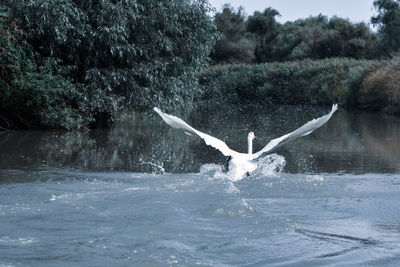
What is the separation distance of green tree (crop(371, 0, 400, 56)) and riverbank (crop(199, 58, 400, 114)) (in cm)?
471

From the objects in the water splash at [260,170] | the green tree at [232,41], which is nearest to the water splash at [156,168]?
the water splash at [260,170]

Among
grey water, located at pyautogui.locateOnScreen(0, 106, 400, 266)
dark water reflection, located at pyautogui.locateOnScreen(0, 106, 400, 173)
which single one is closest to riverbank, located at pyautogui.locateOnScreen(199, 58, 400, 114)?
dark water reflection, located at pyautogui.locateOnScreen(0, 106, 400, 173)

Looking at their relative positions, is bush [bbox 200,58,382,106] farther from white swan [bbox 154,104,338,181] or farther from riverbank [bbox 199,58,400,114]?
white swan [bbox 154,104,338,181]

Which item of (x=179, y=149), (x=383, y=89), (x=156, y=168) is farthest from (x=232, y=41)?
(x=156, y=168)

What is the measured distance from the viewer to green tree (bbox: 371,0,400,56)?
141 feet

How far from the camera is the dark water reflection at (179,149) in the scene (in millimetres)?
12227

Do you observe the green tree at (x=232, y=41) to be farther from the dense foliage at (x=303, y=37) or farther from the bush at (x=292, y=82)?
the bush at (x=292, y=82)

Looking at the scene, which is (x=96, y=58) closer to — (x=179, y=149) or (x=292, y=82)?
(x=179, y=149)

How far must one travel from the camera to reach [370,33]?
5084cm

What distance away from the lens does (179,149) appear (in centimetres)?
1541

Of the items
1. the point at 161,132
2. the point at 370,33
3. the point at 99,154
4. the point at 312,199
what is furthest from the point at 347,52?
the point at 312,199

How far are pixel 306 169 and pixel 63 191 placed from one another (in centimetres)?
476

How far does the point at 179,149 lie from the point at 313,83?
2551 cm

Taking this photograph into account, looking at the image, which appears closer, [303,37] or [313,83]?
[313,83]
